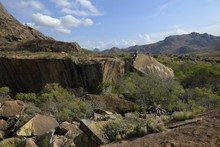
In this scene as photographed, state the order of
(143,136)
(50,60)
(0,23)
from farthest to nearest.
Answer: (0,23)
(50,60)
(143,136)

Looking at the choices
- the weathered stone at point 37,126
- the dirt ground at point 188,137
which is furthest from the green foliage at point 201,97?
the dirt ground at point 188,137

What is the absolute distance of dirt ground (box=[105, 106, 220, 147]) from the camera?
253 inches

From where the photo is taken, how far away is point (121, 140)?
8047 mm

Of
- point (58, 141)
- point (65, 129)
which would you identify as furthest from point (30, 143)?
point (65, 129)

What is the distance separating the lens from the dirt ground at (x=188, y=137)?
6.41m

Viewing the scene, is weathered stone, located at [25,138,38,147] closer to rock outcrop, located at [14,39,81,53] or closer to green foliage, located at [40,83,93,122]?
green foliage, located at [40,83,93,122]

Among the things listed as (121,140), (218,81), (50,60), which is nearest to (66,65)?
(50,60)

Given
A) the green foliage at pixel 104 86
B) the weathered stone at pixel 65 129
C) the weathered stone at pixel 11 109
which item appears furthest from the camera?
the green foliage at pixel 104 86

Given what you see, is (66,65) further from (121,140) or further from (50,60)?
(121,140)

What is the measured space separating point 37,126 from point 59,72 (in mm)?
14803

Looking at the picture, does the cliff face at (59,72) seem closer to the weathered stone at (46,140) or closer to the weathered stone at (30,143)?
the weathered stone at (46,140)

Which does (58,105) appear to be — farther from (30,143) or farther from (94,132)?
(94,132)

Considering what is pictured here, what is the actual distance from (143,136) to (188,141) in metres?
1.63

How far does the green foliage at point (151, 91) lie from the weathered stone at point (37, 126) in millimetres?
10282
